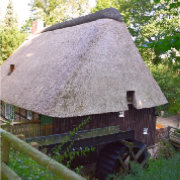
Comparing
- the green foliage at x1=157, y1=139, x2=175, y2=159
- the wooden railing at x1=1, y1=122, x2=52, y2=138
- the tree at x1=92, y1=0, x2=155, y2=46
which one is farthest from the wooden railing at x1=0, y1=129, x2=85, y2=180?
the tree at x1=92, y1=0, x2=155, y2=46

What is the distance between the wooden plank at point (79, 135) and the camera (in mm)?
7730

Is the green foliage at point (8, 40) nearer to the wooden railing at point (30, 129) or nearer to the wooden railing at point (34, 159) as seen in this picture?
the wooden railing at point (30, 129)

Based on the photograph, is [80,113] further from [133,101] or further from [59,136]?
[133,101]

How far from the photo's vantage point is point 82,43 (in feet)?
34.3

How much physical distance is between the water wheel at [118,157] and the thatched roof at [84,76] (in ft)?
5.84

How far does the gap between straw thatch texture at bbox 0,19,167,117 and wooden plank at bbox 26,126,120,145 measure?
949 mm

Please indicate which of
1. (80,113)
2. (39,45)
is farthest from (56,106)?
(39,45)

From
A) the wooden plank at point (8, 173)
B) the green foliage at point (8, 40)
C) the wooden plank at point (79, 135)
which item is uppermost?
the green foliage at point (8, 40)

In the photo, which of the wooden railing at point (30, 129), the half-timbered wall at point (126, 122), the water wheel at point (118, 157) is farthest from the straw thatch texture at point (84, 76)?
the water wheel at point (118, 157)

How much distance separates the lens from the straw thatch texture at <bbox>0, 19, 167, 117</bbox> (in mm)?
8586

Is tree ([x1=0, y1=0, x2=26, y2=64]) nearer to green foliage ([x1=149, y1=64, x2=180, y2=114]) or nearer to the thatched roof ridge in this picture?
the thatched roof ridge

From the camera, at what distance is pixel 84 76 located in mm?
9125

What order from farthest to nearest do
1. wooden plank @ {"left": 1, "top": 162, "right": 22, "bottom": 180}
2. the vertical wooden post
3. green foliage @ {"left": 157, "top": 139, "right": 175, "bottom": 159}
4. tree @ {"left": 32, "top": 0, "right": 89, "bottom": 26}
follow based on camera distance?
1. tree @ {"left": 32, "top": 0, "right": 89, "bottom": 26}
2. green foliage @ {"left": 157, "top": 139, "right": 175, "bottom": 159}
3. the vertical wooden post
4. wooden plank @ {"left": 1, "top": 162, "right": 22, "bottom": 180}

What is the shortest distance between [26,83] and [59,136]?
4108 millimetres
